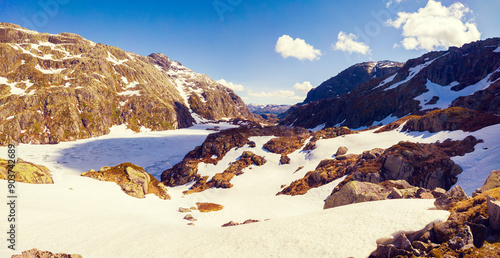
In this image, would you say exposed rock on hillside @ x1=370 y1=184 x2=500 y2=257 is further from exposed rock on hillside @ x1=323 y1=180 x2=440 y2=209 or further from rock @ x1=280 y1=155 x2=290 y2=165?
rock @ x1=280 y1=155 x2=290 y2=165

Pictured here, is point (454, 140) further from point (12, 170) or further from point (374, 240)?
point (12, 170)

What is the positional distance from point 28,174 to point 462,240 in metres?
42.5

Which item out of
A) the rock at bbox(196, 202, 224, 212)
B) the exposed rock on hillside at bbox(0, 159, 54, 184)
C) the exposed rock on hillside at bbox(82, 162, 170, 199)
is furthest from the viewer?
the rock at bbox(196, 202, 224, 212)

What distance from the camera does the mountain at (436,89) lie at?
258 ft

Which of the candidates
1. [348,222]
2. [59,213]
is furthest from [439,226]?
[59,213]

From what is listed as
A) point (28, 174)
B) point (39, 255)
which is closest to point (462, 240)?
point (39, 255)

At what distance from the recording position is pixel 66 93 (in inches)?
4929

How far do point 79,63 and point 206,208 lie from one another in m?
194

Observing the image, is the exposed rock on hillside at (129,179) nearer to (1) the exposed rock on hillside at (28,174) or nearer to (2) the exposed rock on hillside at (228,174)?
(1) the exposed rock on hillside at (28,174)

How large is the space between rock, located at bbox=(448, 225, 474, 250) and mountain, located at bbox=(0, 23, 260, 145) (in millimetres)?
147563

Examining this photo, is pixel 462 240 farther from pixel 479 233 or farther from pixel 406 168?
pixel 406 168

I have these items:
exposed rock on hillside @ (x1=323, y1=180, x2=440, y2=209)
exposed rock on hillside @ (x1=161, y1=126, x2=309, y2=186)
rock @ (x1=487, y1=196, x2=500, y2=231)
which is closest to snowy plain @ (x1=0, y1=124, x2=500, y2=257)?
rock @ (x1=487, y1=196, x2=500, y2=231)

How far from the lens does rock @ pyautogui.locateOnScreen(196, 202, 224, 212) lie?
1444 inches

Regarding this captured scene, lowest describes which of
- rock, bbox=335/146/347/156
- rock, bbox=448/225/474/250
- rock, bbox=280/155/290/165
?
rock, bbox=280/155/290/165
